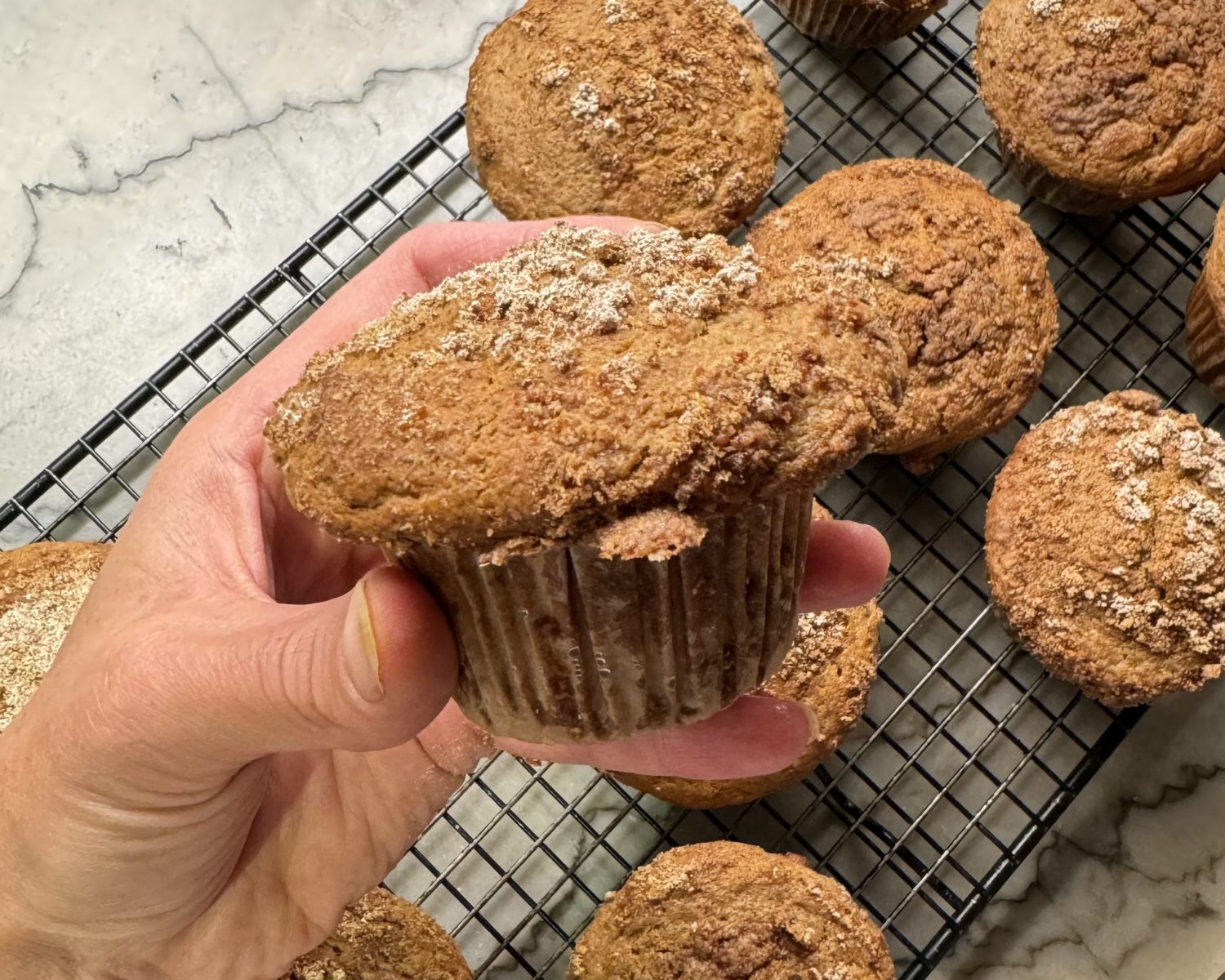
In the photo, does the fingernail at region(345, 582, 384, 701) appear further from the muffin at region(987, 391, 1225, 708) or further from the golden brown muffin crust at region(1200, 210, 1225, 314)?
the golden brown muffin crust at region(1200, 210, 1225, 314)

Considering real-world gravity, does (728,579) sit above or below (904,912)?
above

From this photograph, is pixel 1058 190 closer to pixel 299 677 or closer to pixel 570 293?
pixel 570 293

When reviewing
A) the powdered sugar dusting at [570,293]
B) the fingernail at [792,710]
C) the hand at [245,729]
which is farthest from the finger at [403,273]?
the fingernail at [792,710]

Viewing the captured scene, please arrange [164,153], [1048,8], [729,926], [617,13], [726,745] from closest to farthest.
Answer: [726,745]
[729,926]
[617,13]
[1048,8]
[164,153]

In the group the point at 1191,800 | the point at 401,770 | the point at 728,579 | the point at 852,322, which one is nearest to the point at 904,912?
the point at 1191,800

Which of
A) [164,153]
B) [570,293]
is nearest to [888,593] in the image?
[570,293]

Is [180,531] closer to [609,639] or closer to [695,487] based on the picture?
[609,639]
